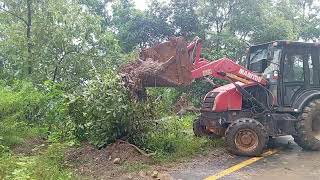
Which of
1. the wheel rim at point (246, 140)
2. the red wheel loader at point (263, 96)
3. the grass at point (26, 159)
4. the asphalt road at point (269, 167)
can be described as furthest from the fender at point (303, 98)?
the grass at point (26, 159)

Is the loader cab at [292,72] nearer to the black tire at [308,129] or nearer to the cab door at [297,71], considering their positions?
the cab door at [297,71]

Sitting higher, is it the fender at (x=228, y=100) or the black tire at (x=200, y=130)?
the fender at (x=228, y=100)

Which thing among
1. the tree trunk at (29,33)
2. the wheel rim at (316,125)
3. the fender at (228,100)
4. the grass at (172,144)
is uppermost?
the tree trunk at (29,33)

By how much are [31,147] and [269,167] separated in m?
5.25

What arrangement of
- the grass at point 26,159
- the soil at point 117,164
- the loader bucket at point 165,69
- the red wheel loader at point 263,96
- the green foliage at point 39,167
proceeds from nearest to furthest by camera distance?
the green foliage at point 39,167 → the grass at point 26,159 → the soil at point 117,164 → the loader bucket at point 165,69 → the red wheel loader at point 263,96

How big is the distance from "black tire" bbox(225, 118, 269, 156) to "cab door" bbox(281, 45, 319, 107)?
1.18 metres

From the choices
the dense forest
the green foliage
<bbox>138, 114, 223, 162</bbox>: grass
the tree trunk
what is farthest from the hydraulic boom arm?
the tree trunk

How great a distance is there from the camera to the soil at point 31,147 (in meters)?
8.17

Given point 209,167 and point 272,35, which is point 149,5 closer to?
point 272,35

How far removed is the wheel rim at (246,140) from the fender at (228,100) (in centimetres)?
75

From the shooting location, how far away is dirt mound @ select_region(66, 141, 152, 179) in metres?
6.43

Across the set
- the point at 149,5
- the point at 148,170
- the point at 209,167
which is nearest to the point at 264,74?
the point at 209,167

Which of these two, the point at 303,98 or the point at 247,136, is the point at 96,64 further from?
the point at 303,98

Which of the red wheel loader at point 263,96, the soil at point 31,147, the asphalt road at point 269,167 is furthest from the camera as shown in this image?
the soil at point 31,147
